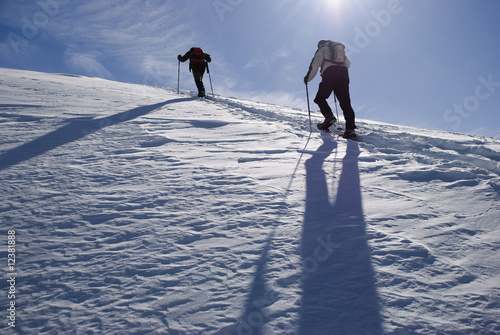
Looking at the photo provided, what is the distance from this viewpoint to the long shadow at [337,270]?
1.12 m

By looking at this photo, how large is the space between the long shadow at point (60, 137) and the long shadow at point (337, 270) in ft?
9.30

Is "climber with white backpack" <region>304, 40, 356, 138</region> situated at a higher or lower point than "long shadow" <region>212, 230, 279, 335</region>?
higher

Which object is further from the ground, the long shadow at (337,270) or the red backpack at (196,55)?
the red backpack at (196,55)

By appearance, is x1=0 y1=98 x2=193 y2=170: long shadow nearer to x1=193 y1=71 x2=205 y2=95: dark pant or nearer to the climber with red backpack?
x1=193 y1=71 x2=205 y2=95: dark pant

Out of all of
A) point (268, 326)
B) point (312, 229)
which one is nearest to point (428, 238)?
point (312, 229)

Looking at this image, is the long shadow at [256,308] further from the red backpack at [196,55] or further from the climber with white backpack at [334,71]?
the red backpack at [196,55]

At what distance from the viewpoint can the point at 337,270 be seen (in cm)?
139

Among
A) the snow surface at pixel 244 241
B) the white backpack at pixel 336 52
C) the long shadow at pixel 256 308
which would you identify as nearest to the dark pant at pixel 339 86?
the white backpack at pixel 336 52

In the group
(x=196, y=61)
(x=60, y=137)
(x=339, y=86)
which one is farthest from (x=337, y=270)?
(x=196, y=61)

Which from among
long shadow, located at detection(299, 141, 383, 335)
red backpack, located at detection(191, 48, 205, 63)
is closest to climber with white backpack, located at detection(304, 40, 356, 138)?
long shadow, located at detection(299, 141, 383, 335)

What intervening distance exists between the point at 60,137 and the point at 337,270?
3731mm

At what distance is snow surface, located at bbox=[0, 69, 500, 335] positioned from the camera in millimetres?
1143

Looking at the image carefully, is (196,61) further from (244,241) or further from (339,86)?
(244,241)

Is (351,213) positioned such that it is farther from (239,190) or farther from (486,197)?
(486,197)
